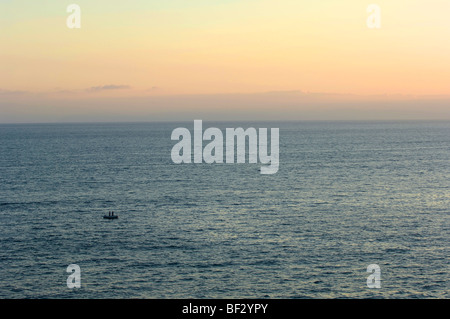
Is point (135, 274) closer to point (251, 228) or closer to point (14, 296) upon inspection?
point (14, 296)

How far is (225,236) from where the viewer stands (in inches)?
2936

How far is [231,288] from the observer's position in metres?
54.3

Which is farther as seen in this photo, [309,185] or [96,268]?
[309,185]

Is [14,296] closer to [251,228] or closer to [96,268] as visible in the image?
[96,268]

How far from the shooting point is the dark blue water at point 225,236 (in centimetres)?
5531

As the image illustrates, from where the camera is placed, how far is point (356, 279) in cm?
5678

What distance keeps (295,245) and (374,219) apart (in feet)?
76.1

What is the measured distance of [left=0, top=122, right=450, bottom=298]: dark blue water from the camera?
55.3m
